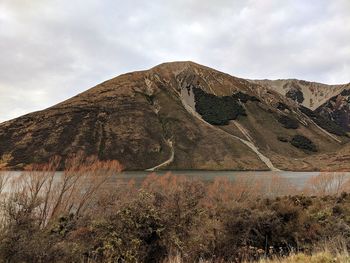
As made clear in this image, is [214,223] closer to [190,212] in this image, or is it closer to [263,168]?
[190,212]

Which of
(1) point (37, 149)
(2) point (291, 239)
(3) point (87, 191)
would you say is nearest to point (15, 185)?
(3) point (87, 191)

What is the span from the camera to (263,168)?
17775 cm

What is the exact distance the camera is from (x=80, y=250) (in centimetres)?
1298

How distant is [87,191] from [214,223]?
3145 centimetres

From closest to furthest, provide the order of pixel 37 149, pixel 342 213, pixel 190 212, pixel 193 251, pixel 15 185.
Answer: pixel 193 251
pixel 190 212
pixel 342 213
pixel 15 185
pixel 37 149

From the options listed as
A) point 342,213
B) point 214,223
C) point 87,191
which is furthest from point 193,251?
point 87,191

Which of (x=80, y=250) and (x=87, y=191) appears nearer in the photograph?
(x=80, y=250)

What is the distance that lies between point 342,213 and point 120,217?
54.1 ft

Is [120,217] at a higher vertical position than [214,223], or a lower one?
higher

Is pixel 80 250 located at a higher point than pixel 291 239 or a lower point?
higher

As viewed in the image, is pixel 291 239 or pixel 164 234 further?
pixel 291 239

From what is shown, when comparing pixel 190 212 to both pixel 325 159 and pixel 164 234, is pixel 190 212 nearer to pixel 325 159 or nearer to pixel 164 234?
pixel 164 234

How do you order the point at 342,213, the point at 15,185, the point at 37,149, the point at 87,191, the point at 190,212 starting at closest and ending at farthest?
the point at 190,212, the point at 342,213, the point at 15,185, the point at 87,191, the point at 37,149

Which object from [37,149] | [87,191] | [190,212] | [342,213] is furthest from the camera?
[37,149]
